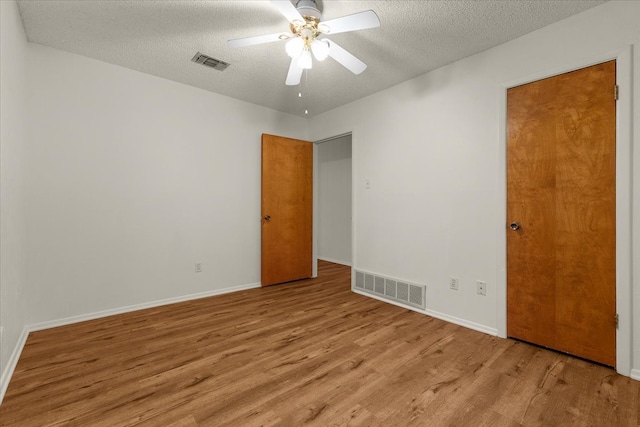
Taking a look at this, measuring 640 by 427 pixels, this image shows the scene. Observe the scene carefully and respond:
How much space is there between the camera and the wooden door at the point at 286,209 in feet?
13.3

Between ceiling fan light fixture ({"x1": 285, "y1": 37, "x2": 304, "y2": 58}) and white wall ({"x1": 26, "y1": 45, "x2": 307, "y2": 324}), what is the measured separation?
1.48m

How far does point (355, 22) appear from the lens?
1789 millimetres

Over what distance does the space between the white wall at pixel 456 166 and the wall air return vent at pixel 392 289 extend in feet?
0.26

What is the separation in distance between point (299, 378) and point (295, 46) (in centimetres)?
225

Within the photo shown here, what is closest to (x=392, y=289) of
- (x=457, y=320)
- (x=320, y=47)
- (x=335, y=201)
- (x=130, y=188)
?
(x=457, y=320)

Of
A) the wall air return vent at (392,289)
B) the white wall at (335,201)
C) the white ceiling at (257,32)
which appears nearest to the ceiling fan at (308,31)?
the white ceiling at (257,32)

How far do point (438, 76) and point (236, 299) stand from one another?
3358 millimetres

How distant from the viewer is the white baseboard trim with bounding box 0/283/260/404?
1808mm

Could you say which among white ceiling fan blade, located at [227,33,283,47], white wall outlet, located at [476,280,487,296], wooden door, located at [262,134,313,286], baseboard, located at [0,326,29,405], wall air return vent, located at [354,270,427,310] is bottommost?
baseboard, located at [0,326,29,405]

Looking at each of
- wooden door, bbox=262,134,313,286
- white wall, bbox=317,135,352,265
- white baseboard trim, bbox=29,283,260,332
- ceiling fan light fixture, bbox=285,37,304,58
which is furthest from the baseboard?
white wall, bbox=317,135,352,265

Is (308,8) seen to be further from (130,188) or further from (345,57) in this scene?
(130,188)

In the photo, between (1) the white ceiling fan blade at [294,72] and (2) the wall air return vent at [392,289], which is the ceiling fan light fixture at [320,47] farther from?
(2) the wall air return vent at [392,289]

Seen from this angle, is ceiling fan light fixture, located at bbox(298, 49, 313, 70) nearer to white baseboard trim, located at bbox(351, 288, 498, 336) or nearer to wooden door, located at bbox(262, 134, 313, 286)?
wooden door, located at bbox(262, 134, 313, 286)

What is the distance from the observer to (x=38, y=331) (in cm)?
251
